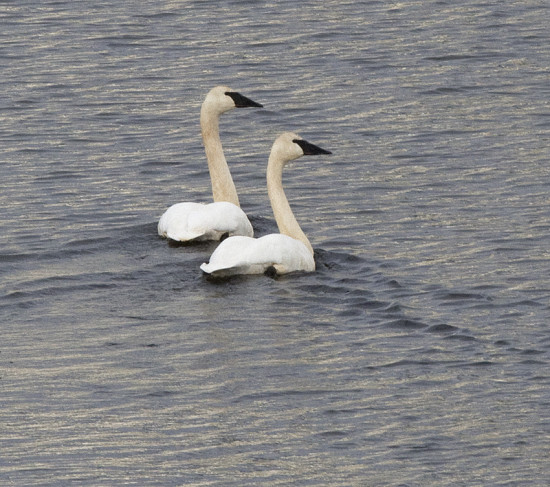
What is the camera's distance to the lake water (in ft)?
29.6

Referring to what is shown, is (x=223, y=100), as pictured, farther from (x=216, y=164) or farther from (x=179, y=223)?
(x=179, y=223)

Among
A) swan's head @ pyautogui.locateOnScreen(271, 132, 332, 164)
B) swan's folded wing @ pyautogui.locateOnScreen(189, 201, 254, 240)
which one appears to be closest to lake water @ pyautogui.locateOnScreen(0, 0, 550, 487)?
swan's folded wing @ pyautogui.locateOnScreen(189, 201, 254, 240)

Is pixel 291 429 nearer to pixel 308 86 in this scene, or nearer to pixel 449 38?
pixel 308 86

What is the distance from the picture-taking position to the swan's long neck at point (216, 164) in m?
14.7

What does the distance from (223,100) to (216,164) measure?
0.80 meters

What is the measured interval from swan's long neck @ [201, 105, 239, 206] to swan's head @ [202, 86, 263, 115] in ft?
0.19

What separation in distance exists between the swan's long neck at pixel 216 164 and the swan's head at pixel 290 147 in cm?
118

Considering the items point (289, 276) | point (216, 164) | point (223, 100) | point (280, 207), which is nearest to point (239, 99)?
point (223, 100)

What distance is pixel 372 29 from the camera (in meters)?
21.6

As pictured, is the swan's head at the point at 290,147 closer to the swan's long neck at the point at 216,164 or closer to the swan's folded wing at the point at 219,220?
the swan's folded wing at the point at 219,220

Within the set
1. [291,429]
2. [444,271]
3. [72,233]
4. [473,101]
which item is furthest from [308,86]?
[291,429]

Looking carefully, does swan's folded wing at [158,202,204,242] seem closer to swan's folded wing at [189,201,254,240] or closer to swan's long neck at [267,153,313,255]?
swan's folded wing at [189,201,254,240]

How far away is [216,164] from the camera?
14914 mm

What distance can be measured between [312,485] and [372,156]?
8445mm
